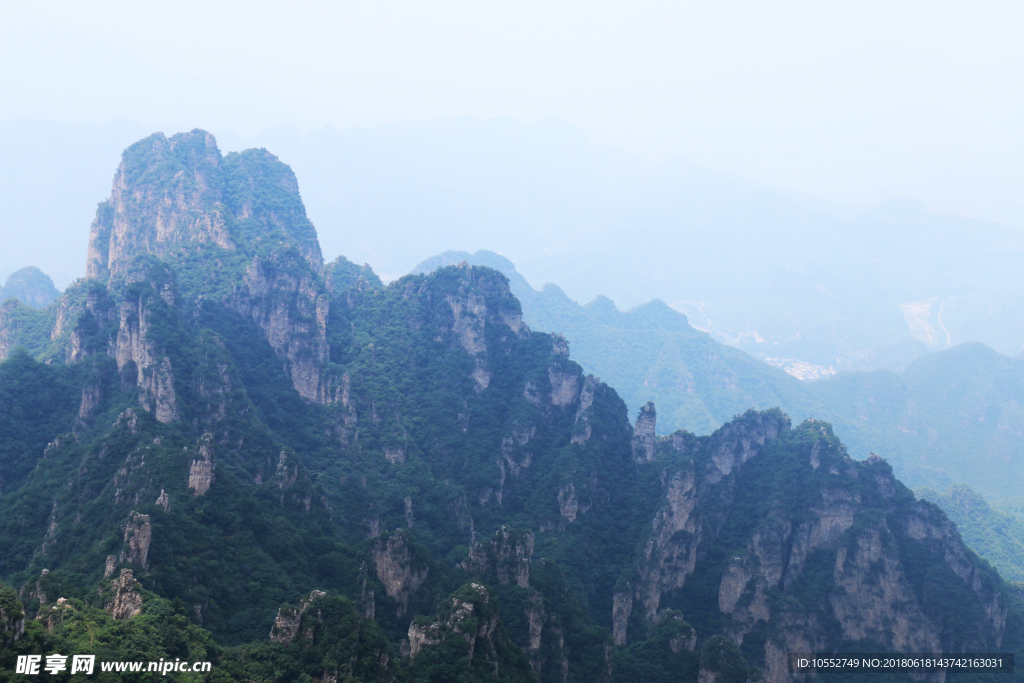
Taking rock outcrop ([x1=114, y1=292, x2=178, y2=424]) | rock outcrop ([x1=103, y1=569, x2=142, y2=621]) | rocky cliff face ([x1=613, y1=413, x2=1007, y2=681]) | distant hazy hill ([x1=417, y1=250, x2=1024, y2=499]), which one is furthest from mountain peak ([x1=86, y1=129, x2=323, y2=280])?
distant hazy hill ([x1=417, y1=250, x2=1024, y2=499])

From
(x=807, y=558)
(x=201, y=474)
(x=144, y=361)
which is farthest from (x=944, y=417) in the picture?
(x=201, y=474)

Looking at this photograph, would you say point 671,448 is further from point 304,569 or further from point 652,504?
point 304,569

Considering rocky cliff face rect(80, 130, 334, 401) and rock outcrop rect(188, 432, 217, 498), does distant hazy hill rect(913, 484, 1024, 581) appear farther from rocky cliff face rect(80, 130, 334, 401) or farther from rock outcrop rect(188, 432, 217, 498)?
rock outcrop rect(188, 432, 217, 498)

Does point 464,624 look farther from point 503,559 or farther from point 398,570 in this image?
point 503,559

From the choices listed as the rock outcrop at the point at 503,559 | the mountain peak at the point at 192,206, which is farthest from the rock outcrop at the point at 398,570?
the mountain peak at the point at 192,206

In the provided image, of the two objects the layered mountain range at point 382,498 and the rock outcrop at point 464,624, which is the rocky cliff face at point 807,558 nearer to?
the layered mountain range at point 382,498
